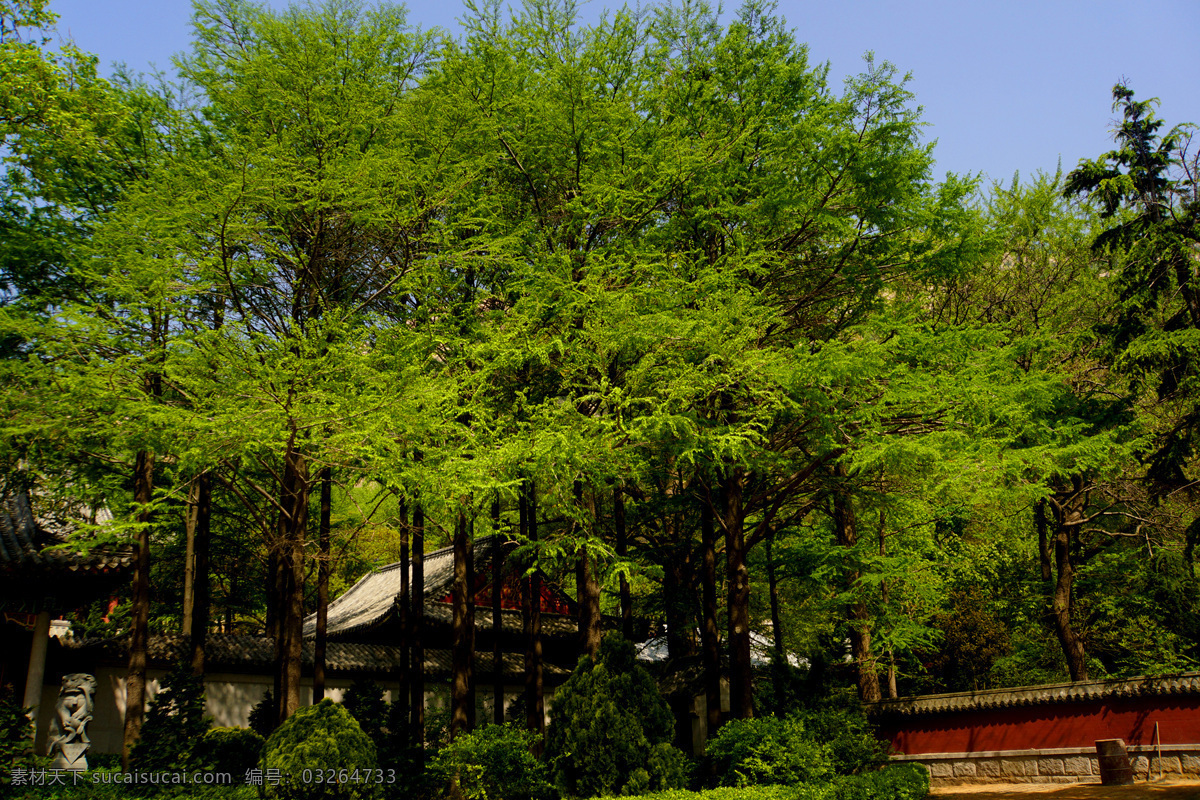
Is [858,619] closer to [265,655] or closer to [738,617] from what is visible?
[738,617]

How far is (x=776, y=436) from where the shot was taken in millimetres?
13133

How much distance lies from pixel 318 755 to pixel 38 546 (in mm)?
4554

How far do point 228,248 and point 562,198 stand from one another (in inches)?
216

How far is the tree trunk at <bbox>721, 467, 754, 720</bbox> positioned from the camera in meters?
12.4

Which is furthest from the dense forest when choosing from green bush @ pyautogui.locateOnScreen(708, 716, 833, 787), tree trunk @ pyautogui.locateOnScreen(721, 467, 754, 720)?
green bush @ pyautogui.locateOnScreen(708, 716, 833, 787)

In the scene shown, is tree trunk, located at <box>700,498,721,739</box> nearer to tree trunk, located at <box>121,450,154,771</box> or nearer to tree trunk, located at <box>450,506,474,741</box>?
tree trunk, located at <box>450,506,474,741</box>

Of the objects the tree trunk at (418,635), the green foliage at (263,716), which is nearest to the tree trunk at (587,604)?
the tree trunk at (418,635)

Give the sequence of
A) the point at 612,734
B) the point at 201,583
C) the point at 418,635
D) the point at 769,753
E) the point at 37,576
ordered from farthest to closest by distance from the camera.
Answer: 1. the point at 418,635
2. the point at 201,583
3. the point at 769,753
4. the point at 612,734
5. the point at 37,576

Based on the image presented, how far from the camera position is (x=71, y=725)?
8.62m

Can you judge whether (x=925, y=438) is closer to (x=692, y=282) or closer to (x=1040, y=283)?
(x=692, y=282)

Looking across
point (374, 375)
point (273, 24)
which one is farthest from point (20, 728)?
point (273, 24)

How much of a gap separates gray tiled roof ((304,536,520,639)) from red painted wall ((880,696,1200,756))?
33.2ft

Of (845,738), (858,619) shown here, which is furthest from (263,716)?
(858,619)

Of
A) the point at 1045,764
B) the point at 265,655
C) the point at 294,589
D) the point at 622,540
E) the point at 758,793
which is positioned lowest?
the point at 1045,764
